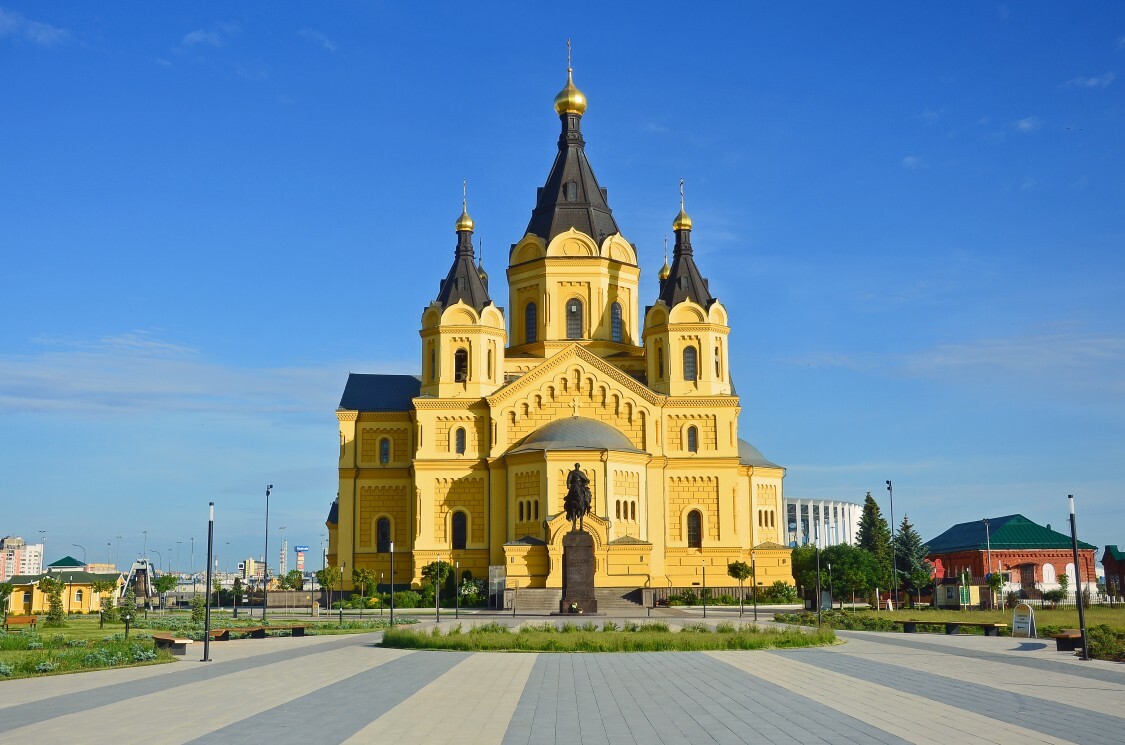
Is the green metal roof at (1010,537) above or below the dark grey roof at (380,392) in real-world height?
below

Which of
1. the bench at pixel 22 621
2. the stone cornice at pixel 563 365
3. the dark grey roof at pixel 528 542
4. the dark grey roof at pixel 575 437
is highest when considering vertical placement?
the stone cornice at pixel 563 365

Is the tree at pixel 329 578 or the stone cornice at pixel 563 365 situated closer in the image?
the tree at pixel 329 578

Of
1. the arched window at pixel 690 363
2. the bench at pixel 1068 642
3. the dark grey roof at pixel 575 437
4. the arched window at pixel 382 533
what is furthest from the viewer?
the arched window at pixel 382 533

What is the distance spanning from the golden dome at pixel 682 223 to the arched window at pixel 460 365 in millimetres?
14402

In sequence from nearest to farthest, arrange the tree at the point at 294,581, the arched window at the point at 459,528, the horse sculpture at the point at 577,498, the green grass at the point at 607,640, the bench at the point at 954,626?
the green grass at the point at 607,640, the bench at the point at 954,626, the horse sculpture at the point at 577,498, the arched window at the point at 459,528, the tree at the point at 294,581

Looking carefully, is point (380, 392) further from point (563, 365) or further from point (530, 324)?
point (563, 365)

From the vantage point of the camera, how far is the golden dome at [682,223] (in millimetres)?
63750

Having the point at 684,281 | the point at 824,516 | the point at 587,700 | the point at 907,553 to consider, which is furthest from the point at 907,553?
the point at 824,516

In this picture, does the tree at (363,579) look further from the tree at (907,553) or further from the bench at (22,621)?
the tree at (907,553)

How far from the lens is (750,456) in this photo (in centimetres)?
6391

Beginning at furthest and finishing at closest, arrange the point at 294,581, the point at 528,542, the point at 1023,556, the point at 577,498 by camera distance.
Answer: the point at 294,581
the point at 1023,556
the point at 528,542
the point at 577,498

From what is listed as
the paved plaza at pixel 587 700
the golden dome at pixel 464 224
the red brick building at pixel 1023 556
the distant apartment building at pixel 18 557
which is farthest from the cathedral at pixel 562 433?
the distant apartment building at pixel 18 557

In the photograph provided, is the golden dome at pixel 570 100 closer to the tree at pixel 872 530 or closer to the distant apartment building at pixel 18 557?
the tree at pixel 872 530

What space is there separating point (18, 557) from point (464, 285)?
139548 millimetres
